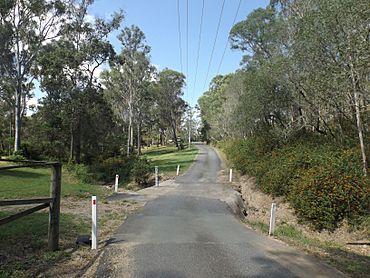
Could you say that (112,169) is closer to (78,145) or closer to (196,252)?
(78,145)

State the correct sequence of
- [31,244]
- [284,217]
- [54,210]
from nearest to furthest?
[54,210]
[31,244]
[284,217]

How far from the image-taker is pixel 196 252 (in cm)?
658

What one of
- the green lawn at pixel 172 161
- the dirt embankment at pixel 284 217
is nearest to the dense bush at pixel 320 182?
the dirt embankment at pixel 284 217

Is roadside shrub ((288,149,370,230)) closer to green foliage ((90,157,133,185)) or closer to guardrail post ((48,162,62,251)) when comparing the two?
guardrail post ((48,162,62,251))

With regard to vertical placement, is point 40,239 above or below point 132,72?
below

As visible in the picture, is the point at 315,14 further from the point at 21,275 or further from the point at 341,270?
the point at 21,275

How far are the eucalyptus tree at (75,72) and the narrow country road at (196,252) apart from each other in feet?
78.4

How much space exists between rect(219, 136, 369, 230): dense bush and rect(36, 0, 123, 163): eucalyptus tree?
20783 mm

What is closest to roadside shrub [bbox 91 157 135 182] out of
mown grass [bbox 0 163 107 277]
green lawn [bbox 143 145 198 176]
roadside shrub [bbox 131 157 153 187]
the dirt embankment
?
roadside shrub [bbox 131 157 153 187]

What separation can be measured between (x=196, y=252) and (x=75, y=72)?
97.8 ft

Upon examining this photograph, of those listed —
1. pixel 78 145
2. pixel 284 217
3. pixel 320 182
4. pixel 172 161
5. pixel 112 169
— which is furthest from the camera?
pixel 172 161

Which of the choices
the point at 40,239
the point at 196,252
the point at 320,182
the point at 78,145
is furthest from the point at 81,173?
the point at 196,252

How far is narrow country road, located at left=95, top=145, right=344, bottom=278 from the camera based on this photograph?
555 centimetres

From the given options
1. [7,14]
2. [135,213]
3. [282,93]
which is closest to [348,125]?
[282,93]
